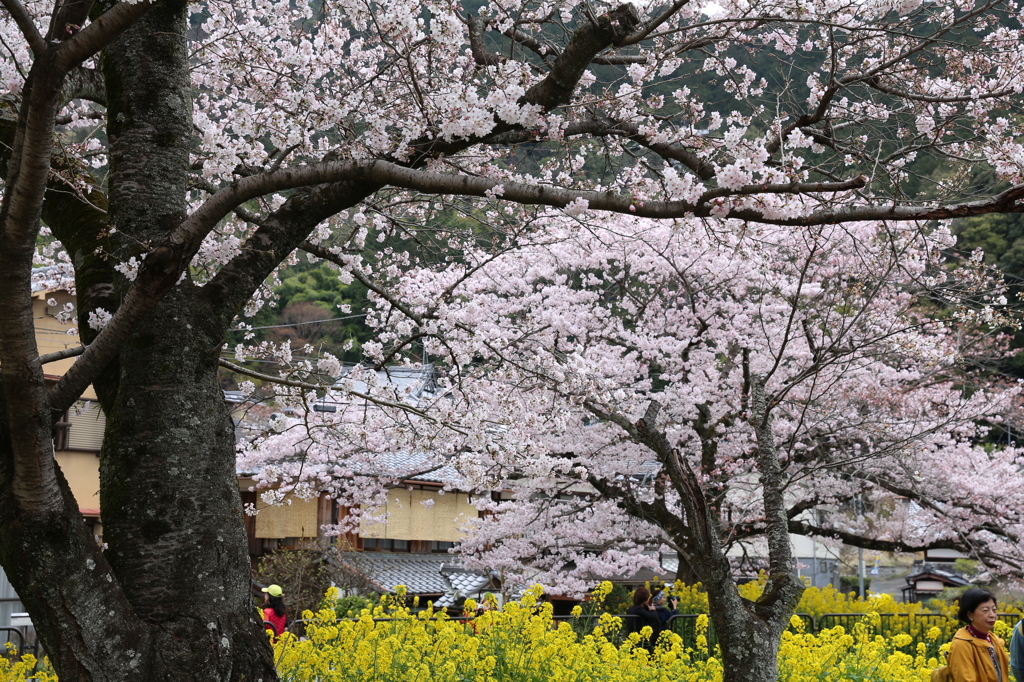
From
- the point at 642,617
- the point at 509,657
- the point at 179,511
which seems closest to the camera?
the point at 179,511

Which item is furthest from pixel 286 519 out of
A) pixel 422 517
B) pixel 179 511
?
pixel 179 511

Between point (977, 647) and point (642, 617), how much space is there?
5466 millimetres

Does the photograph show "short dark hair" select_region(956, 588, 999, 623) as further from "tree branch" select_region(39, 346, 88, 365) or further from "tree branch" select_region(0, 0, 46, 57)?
"tree branch" select_region(0, 0, 46, 57)

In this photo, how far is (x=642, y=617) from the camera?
9742 millimetres

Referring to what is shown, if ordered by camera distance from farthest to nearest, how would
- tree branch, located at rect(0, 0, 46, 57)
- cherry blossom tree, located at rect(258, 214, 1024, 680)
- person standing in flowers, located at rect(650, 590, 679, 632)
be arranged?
1. person standing in flowers, located at rect(650, 590, 679, 632)
2. cherry blossom tree, located at rect(258, 214, 1024, 680)
3. tree branch, located at rect(0, 0, 46, 57)

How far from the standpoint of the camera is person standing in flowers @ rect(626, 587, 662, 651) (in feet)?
31.8

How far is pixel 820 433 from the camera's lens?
11961 millimetres

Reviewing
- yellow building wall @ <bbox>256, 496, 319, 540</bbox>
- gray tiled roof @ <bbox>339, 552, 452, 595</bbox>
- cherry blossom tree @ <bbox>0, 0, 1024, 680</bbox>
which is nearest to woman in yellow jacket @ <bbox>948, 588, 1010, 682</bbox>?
cherry blossom tree @ <bbox>0, 0, 1024, 680</bbox>

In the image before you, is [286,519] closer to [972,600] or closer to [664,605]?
[664,605]

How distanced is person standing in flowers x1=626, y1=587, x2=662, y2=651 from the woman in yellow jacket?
5.15 m

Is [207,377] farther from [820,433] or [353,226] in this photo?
[820,433]

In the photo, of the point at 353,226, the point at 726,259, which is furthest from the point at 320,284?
the point at 353,226

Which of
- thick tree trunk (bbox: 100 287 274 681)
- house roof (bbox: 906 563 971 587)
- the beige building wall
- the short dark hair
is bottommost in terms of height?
house roof (bbox: 906 563 971 587)

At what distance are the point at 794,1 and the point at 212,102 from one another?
7279mm
